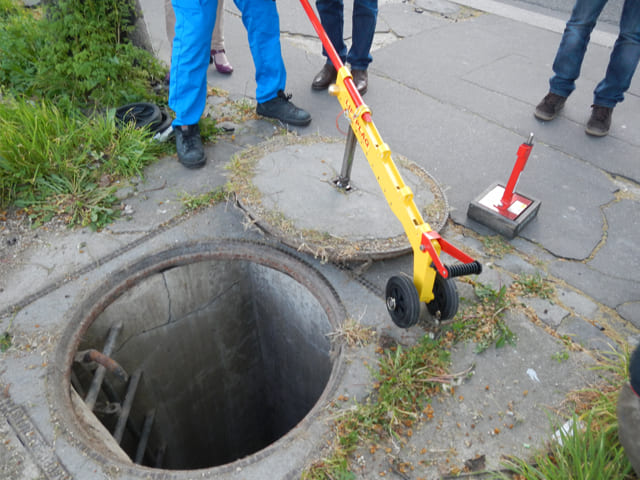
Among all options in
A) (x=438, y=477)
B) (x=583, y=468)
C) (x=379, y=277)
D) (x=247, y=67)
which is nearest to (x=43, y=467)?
(x=438, y=477)

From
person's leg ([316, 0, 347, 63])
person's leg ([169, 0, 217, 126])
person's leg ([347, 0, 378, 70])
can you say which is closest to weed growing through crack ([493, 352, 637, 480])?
person's leg ([169, 0, 217, 126])

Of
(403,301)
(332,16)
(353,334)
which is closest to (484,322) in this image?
(403,301)

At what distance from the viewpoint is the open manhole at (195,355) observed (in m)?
2.06

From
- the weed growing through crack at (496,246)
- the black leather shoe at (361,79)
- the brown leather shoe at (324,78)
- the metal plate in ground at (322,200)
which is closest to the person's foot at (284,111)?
the metal plate in ground at (322,200)

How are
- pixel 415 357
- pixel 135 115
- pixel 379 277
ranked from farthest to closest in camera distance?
pixel 135 115 → pixel 379 277 → pixel 415 357

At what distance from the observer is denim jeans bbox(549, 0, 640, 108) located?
10.8 ft

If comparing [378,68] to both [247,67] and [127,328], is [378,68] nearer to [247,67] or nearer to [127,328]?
[247,67]

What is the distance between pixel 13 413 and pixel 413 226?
5.70 ft

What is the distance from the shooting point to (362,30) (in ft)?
12.4

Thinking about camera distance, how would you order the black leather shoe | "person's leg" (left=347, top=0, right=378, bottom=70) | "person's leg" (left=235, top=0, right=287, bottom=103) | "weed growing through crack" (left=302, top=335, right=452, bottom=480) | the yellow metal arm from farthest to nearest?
the black leather shoe < "person's leg" (left=347, top=0, right=378, bottom=70) < "person's leg" (left=235, top=0, right=287, bottom=103) < the yellow metal arm < "weed growing through crack" (left=302, top=335, right=452, bottom=480)

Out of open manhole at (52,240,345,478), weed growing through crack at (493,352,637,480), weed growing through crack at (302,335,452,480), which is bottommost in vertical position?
open manhole at (52,240,345,478)

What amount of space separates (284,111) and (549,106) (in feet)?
7.23

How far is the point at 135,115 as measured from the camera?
3.32m

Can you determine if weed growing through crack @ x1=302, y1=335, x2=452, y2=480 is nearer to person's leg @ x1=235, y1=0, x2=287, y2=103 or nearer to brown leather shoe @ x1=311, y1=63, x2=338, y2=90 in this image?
person's leg @ x1=235, y1=0, x2=287, y2=103
